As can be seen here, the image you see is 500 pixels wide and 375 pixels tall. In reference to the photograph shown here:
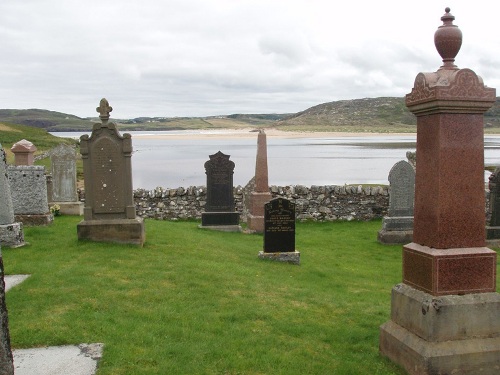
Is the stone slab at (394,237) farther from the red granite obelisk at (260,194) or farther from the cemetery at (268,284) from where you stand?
the red granite obelisk at (260,194)

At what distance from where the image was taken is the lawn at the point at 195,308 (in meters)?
5.04

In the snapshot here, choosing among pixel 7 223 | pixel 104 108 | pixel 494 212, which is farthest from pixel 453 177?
pixel 494 212

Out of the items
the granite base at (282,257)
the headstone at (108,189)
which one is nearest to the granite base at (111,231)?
the headstone at (108,189)

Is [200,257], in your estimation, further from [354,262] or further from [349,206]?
[349,206]

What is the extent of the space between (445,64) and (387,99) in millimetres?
200936

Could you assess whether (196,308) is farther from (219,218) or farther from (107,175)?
(219,218)

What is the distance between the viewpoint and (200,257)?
31.8 feet

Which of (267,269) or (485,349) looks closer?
(485,349)

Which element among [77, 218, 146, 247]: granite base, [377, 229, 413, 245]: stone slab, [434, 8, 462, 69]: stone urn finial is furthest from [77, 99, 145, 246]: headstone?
[377, 229, 413, 245]: stone slab

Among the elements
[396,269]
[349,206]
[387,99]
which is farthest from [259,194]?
[387,99]

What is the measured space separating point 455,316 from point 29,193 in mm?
10541

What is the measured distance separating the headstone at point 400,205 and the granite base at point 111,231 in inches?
279

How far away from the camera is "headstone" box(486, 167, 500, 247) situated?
13.3 meters

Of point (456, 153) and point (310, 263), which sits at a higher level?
point (456, 153)
